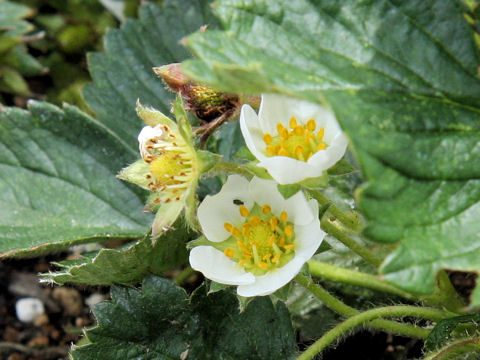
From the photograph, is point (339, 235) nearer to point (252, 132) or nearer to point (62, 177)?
point (252, 132)

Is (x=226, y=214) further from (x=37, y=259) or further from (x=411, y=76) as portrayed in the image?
(x=37, y=259)

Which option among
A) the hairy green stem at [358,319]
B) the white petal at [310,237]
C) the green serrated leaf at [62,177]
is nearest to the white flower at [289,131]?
the white petal at [310,237]

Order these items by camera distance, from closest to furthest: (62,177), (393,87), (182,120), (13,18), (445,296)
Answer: (393,87)
(182,120)
(445,296)
(62,177)
(13,18)

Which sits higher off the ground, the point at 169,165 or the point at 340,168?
the point at 340,168

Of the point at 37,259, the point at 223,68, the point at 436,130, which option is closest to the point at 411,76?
the point at 436,130

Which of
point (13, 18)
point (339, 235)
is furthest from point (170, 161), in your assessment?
point (13, 18)

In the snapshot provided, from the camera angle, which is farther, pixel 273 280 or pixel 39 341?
pixel 39 341

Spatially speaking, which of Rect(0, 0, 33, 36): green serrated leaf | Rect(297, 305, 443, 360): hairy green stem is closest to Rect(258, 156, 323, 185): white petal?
Rect(297, 305, 443, 360): hairy green stem

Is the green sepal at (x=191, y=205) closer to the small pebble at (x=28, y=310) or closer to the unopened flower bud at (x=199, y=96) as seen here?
the unopened flower bud at (x=199, y=96)
